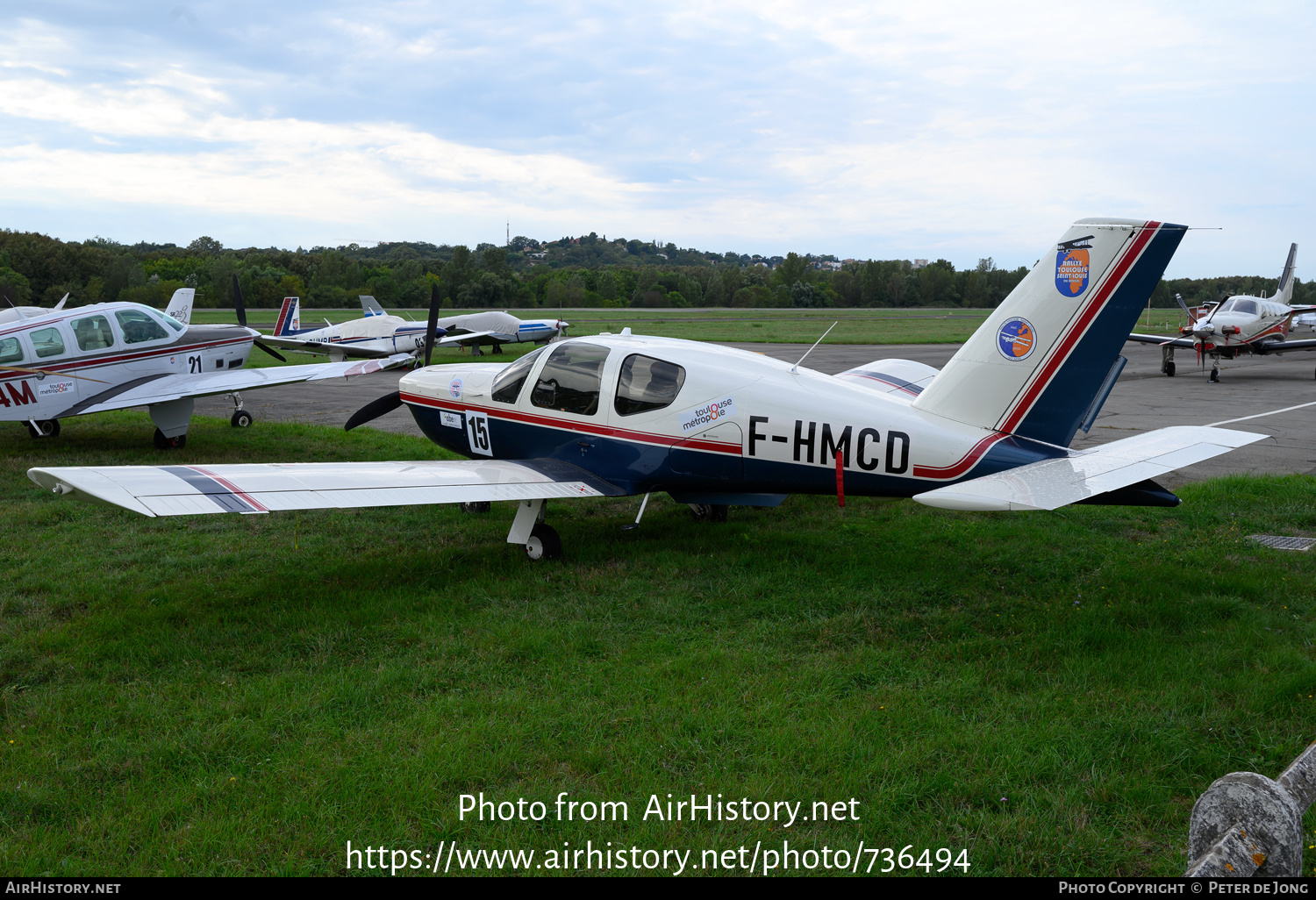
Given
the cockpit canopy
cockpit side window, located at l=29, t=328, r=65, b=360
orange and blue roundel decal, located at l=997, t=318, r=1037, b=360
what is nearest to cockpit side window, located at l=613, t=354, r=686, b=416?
orange and blue roundel decal, located at l=997, t=318, r=1037, b=360

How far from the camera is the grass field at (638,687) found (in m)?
3.52

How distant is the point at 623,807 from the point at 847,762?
1.17 meters

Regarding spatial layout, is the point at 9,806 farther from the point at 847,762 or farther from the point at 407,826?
the point at 847,762

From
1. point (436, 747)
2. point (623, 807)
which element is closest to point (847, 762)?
point (623, 807)

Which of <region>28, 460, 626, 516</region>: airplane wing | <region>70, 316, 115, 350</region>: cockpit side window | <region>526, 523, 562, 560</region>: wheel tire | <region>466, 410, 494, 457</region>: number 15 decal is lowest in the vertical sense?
<region>526, 523, 562, 560</region>: wheel tire

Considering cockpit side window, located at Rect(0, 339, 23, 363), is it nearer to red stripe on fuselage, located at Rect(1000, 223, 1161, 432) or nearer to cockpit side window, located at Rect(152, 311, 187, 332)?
cockpit side window, located at Rect(152, 311, 187, 332)

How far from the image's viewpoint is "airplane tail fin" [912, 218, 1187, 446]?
228 inches

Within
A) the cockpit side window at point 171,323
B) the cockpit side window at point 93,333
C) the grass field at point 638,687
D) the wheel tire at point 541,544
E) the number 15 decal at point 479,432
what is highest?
the cockpit side window at point 171,323

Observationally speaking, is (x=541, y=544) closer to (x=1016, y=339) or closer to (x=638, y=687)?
(x=638, y=687)

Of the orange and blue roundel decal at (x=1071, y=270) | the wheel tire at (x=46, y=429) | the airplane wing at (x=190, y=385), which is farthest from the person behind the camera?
the wheel tire at (x=46, y=429)

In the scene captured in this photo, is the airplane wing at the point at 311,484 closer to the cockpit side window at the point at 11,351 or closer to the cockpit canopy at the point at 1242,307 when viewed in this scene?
→ the cockpit side window at the point at 11,351

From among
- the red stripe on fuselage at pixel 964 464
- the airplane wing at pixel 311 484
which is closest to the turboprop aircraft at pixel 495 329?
the airplane wing at pixel 311 484

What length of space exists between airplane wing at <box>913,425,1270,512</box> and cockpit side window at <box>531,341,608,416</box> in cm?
343

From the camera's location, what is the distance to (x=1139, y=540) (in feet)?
25.6
